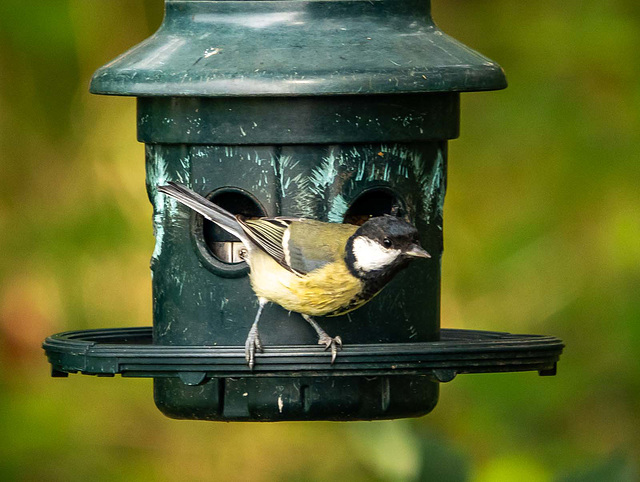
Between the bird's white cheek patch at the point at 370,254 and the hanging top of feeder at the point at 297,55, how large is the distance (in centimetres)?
53

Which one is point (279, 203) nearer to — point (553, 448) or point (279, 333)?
point (279, 333)

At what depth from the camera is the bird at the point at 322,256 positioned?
4.40 meters

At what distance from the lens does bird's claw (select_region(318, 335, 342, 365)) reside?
13.3 ft

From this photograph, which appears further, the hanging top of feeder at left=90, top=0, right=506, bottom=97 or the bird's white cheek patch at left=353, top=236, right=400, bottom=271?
the bird's white cheek patch at left=353, top=236, right=400, bottom=271

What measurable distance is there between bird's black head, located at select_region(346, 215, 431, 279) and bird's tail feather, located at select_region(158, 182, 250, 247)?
15.5 inches

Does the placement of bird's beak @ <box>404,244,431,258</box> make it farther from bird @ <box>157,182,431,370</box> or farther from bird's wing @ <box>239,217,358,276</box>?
bird's wing @ <box>239,217,358,276</box>

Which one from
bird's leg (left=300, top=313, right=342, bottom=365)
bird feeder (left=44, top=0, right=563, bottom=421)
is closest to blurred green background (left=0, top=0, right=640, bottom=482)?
bird feeder (left=44, top=0, right=563, bottom=421)

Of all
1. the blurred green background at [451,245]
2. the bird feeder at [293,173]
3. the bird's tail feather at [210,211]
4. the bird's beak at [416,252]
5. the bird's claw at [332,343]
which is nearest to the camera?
the bird's claw at [332,343]

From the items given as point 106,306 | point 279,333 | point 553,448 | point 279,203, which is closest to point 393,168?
point 279,203

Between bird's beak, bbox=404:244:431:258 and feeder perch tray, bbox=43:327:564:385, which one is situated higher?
bird's beak, bbox=404:244:431:258

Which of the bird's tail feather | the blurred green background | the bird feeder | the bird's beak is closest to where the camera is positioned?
the bird feeder

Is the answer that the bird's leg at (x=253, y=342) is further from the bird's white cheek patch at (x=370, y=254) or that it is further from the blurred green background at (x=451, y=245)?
the blurred green background at (x=451, y=245)

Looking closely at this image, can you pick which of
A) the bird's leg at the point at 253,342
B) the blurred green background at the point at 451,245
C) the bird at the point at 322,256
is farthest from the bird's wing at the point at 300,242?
the blurred green background at the point at 451,245

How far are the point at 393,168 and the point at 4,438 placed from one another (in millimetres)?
3063
